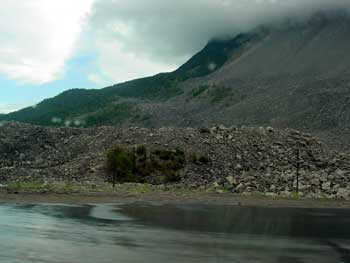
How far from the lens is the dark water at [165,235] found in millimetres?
11656

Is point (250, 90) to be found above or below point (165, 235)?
above

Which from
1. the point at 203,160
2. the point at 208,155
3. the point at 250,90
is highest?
the point at 250,90

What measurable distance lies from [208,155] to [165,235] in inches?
1143

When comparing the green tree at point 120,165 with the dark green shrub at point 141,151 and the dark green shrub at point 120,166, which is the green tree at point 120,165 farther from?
the dark green shrub at point 141,151

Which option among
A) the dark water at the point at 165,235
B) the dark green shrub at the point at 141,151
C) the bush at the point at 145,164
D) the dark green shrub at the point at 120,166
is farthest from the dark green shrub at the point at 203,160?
the dark water at the point at 165,235

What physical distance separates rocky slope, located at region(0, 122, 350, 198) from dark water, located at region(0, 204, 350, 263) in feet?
41.4

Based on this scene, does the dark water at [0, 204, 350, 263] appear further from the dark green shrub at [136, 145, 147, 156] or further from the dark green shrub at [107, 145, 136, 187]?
the dark green shrub at [136, 145, 147, 156]

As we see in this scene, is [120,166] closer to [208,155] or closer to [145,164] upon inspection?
[145,164]

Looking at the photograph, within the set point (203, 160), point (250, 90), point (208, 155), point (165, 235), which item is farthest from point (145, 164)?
point (250, 90)

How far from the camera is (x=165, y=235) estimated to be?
47.5 feet

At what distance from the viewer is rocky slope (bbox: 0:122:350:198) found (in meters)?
35.9

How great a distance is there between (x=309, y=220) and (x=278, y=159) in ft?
78.8

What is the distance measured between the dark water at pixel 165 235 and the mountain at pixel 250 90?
69326 mm

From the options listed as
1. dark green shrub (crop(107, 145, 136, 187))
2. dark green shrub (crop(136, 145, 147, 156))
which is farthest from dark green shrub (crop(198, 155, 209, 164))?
dark green shrub (crop(107, 145, 136, 187))
